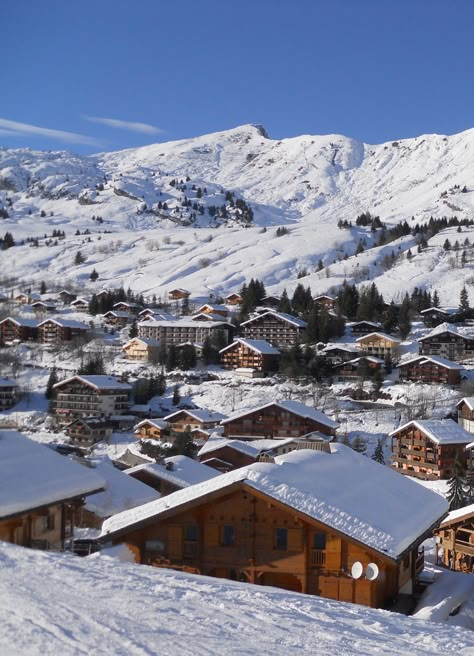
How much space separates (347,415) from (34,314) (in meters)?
55.8

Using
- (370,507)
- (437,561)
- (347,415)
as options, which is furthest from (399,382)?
(370,507)

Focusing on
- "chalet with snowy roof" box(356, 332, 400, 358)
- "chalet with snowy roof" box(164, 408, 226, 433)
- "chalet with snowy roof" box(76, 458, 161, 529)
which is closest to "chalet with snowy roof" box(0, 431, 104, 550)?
"chalet with snowy roof" box(76, 458, 161, 529)

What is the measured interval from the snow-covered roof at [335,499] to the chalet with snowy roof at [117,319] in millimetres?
76925

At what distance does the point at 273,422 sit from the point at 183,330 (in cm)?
2966

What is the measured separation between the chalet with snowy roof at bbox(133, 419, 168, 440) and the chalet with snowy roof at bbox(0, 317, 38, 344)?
3546 cm

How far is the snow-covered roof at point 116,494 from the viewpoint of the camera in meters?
24.9

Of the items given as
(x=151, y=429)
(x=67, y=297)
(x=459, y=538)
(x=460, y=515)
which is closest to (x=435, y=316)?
(x=151, y=429)

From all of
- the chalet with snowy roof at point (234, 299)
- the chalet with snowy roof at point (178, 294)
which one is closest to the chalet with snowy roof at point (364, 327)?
the chalet with snowy roof at point (234, 299)

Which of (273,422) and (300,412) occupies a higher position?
(300,412)

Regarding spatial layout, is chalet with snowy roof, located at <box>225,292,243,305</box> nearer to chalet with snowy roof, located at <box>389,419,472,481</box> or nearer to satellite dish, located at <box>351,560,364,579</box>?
chalet with snowy roof, located at <box>389,419,472,481</box>

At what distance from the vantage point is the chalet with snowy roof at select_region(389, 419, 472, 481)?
42.2 m

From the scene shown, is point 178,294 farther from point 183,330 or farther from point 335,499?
point 335,499

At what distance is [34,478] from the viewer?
12953mm

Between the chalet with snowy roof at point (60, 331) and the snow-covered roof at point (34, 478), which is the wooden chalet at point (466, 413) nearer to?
the snow-covered roof at point (34, 478)
